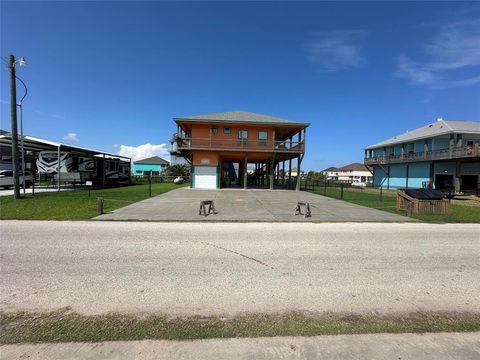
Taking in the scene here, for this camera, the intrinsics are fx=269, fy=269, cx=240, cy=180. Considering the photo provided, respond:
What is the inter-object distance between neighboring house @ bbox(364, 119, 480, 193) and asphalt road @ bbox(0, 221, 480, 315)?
92.9ft

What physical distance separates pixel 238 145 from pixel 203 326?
26047 millimetres

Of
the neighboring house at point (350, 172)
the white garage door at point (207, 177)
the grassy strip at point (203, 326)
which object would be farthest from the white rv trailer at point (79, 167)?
the neighboring house at point (350, 172)

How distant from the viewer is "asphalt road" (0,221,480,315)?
3.84 metres

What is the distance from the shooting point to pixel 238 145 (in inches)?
1129

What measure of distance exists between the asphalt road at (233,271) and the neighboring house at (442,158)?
28.3 m

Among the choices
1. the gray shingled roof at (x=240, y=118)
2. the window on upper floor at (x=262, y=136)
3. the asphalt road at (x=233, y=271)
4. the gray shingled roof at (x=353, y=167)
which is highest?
the gray shingled roof at (x=240, y=118)

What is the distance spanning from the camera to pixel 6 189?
2467 centimetres

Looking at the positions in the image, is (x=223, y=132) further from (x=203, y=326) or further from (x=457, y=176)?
(x=457, y=176)

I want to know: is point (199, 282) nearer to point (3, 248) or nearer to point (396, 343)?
point (396, 343)

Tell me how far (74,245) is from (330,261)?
240 inches

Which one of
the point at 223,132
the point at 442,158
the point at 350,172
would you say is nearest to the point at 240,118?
the point at 223,132

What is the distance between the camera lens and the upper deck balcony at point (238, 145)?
27625 millimetres

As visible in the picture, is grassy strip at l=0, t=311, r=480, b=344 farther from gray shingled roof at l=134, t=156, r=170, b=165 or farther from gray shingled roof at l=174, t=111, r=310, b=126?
gray shingled roof at l=134, t=156, r=170, b=165

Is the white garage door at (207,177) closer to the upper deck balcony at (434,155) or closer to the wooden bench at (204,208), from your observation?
the wooden bench at (204,208)
